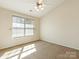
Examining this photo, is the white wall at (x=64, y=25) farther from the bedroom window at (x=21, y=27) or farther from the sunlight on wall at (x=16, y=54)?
the sunlight on wall at (x=16, y=54)

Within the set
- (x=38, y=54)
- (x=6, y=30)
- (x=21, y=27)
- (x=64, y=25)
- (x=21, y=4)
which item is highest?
(x=21, y=4)

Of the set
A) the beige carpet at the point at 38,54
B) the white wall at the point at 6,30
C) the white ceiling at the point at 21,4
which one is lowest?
the beige carpet at the point at 38,54

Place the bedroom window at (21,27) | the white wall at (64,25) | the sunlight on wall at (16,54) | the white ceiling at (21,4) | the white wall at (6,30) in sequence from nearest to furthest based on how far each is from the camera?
the sunlight on wall at (16,54)
the white ceiling at (21,4)
the white wall at (6,30)
the white wall at (64,25)
the bedroom window at (21,27)

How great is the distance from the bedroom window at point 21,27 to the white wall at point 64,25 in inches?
47.1

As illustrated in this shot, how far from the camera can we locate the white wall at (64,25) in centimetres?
392

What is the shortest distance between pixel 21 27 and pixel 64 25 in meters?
2.80

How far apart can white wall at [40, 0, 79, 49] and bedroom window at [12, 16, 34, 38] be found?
1195 mm

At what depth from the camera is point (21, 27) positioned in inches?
197

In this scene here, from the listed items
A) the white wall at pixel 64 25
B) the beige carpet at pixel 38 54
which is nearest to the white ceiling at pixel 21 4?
the white wall at pixel 64 25

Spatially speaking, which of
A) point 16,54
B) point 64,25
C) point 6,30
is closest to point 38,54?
point 16,54

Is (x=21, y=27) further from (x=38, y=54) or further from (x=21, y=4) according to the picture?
(x=38, y=54)

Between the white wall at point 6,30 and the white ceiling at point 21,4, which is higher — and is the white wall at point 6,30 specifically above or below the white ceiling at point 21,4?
below

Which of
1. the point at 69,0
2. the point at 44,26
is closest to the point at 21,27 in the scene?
the point at 44,26

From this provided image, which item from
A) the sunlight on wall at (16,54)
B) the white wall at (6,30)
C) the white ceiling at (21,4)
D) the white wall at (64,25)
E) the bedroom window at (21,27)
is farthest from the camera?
the bedroom window at (21,27)
